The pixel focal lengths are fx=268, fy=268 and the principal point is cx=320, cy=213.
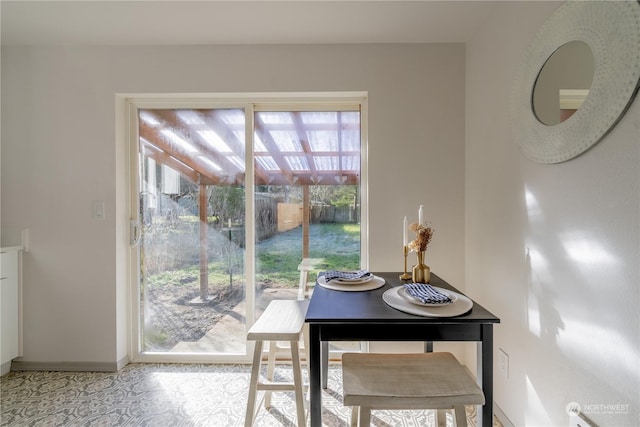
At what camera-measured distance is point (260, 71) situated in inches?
75.3

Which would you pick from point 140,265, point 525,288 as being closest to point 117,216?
point 140,265

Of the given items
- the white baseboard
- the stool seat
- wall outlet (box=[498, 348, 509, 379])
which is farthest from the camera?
the white baseboard

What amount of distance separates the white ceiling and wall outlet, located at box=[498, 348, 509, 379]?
6.43ft

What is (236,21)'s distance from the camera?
167cm

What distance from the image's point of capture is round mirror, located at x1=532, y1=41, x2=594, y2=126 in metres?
0.96

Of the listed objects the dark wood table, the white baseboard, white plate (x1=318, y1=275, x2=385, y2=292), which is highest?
white plate (x1=318, y1=275, x2=385, y2=292)

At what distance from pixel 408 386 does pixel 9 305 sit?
2616 millimetres

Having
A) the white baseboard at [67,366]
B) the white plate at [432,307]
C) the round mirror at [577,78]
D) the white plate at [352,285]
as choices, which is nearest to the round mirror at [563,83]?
the round mirror at [577,78]

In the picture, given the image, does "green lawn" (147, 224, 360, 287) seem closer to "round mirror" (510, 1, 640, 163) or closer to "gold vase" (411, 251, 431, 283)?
"gold vase" (411, 251, 431, 283)

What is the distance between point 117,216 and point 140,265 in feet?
1.37

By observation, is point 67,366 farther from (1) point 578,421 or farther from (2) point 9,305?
(1) point 578,421

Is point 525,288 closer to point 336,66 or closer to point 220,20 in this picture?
point 336,66

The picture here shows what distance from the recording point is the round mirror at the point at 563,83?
0.96 m

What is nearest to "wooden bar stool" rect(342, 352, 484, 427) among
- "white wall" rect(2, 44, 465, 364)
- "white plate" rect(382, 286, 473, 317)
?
"white plate" rect(382, 286, 473, 317)
